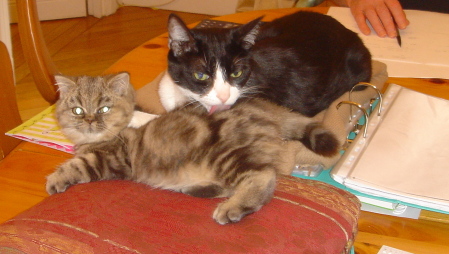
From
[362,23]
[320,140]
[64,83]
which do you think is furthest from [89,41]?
[320,140]

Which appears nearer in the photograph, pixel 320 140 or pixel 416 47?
pixel 320 140

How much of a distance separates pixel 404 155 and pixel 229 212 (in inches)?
17.2

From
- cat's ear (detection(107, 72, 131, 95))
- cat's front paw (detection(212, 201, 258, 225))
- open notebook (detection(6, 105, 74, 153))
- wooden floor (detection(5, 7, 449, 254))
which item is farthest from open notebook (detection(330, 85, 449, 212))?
wooden floor (detection(5, 7, 449, 254))

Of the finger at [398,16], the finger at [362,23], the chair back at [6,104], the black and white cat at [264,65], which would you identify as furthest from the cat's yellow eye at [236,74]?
the finger at [398,16]

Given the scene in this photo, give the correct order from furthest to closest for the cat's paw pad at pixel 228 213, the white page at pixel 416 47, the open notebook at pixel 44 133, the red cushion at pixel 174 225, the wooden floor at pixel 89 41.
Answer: the wooden floor at pixel 89 41 → the white page at pixel 416 47 → the open notebook at pixel 44 133 → the cat's paw pad at pixel 228 213 → the red cushion at pixel 174 225

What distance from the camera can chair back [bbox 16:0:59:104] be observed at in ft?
4.69

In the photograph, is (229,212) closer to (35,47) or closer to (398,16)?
(35,47)

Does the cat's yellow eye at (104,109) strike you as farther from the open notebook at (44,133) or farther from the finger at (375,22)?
the finger at (375,22)

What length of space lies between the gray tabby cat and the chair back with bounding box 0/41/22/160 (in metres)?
0.16

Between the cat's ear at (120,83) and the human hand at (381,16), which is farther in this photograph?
the human hand at (381,16)

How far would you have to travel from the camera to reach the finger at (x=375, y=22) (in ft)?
5.93

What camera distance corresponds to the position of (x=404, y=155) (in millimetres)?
1055

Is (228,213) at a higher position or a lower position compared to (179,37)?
lower

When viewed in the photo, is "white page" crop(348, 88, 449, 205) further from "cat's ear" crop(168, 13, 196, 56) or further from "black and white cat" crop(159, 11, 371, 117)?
"cat's ear" crop(168, 13, 196, 56)
